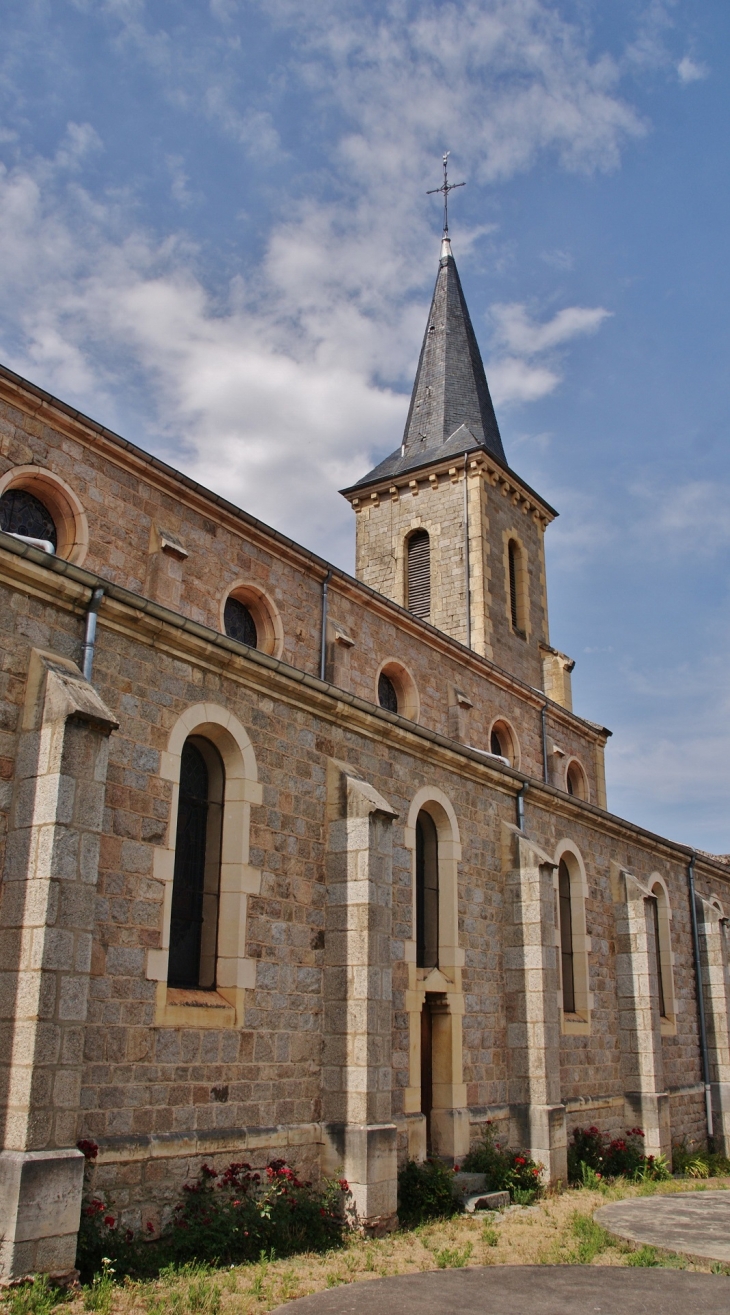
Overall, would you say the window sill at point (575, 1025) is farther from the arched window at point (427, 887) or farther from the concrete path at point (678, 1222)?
the arched window at point (427, 887)

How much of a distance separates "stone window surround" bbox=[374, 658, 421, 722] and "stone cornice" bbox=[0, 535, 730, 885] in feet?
13.1

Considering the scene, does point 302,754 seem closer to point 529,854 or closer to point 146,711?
point 146,711

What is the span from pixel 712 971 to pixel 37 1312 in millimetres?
16800

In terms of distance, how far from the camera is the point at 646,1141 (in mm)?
15555

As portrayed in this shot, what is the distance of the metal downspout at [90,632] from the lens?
7.91m

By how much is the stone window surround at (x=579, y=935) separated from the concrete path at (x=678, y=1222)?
321 centimetres

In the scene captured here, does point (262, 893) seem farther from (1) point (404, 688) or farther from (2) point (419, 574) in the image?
(2) point (419, 574)

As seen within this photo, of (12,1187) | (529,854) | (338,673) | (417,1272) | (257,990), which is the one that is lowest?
(417,1272)

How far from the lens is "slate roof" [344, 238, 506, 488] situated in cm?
2641

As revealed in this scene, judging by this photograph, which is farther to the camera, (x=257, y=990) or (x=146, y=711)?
(x=257, y=990)

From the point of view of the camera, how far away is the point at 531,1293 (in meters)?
7.16

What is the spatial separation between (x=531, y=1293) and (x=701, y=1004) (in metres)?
14.1

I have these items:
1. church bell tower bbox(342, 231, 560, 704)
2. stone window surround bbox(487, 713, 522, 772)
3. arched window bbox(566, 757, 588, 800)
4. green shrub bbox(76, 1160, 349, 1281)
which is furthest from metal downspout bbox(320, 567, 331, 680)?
arched window bbox(566, 757, 588, 800)

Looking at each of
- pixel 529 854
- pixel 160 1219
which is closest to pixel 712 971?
pixel 529 854
